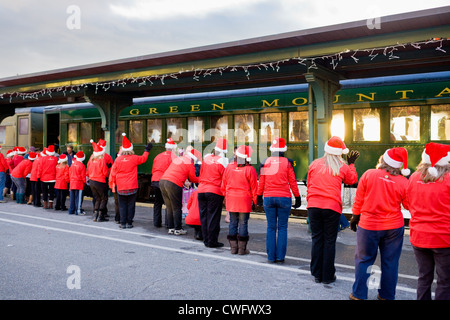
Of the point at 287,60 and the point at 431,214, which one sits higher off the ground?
the point at 287,60

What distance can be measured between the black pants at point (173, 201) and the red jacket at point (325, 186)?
3378 millimetres

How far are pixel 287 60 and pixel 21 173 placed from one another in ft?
29.6

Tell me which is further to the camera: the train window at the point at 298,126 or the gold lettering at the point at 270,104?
the gold lettering at the point at 270,104

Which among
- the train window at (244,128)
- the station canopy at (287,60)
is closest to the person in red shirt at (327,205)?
the station canopy at (287,60)

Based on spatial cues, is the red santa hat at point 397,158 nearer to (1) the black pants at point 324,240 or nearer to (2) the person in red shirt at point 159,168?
(1) the black pants at point 324,240

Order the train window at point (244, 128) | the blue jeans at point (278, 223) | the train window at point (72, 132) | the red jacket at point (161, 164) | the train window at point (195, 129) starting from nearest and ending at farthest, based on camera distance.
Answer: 1. the blue jeans at point (278, 223)
2. the red jacket at point (161, 164)
3. the train window at point (244, 128)
4. the train window at point (195, 129)
5. the train window at point (72, 132)

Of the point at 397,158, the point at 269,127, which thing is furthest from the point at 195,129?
the point at 397,158

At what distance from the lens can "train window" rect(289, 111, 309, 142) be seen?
11.1 meters

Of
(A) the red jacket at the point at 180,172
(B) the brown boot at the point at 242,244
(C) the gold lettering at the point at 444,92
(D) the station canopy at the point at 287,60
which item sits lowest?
(B) the brown boot at the point at 242,244

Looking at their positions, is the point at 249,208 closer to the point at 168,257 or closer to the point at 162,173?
the point at 168,257

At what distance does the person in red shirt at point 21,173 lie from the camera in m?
12.9

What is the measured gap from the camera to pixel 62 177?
37.1 feet

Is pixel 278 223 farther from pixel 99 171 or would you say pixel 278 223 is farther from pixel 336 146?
pixel 99 171
